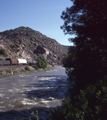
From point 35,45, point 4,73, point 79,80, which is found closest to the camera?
point 79,80

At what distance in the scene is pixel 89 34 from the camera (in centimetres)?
1115

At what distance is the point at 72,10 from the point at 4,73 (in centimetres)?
2069

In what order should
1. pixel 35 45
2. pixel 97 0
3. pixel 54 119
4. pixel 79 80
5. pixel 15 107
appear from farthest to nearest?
1. pixel 35 45
2. pixel 79 80
3. pixel 97 0
4. pixel 15 107
5. pixel 54 119

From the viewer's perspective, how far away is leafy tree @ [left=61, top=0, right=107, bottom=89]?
→ 10266 mm

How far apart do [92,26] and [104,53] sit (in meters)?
2.47

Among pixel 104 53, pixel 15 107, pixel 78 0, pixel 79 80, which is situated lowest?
pixel 15 107

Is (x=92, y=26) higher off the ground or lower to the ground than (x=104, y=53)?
higher

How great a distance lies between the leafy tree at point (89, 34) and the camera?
33.7 ft

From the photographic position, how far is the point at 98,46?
10.6 metres

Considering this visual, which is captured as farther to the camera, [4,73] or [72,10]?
[4,73]

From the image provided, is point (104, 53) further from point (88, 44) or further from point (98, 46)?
point (88, 44)

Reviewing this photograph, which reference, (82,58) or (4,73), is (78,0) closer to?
(82,58)

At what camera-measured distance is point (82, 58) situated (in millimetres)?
12602

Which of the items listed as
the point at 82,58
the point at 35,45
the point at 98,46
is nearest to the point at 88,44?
the point at 98,46
